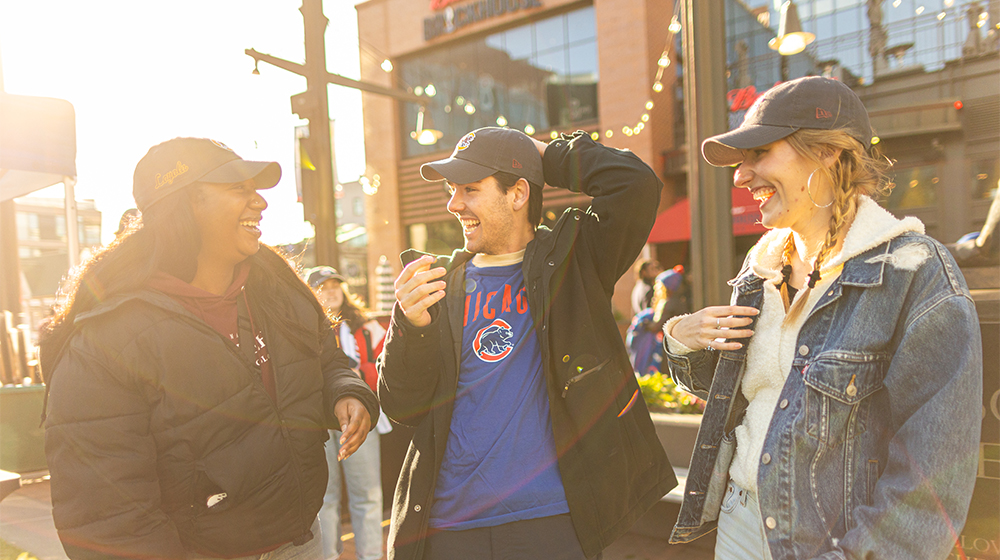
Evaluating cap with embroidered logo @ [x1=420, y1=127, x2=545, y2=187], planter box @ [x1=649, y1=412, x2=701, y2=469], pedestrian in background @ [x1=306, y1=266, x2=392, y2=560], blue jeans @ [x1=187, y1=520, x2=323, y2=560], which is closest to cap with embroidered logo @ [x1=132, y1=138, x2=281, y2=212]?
cap with embroidered logo @ [x1=420, y1=127, x2=545, y2=187]

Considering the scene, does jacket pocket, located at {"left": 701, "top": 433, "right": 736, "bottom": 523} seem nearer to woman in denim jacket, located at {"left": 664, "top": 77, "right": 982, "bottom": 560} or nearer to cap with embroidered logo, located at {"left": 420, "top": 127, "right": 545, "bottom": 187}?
woman in denim jacket, located at {"left": 664, "top": 77, "right": 982, "bottom": 560}

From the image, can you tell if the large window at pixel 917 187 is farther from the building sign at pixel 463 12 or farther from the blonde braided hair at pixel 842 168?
the blonde braided hair at pixel 842 168

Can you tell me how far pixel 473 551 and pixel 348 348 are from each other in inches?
119

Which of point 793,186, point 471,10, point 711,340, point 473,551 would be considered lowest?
point 473,551

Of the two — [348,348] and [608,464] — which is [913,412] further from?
[348,348]

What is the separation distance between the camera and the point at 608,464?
1907mm

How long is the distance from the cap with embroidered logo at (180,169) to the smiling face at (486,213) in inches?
27.4

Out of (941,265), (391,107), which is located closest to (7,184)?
(941,265)

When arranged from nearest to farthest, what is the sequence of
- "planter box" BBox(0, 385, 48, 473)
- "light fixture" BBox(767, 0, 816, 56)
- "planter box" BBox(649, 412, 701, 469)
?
"planter box" BBox(649, 412, 701, 469), "planter box" BBox(0, 385, 48, 473), "light fixture" BBox(767, 0, 816, 56)

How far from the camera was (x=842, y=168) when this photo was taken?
5.02ft

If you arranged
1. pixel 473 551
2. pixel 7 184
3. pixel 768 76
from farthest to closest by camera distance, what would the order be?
pixel 768 76, pixel 7 184, pixel 473 551

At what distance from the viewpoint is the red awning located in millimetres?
12391

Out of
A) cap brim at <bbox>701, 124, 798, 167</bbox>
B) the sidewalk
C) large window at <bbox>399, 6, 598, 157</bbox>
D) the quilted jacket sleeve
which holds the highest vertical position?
large window at <bbox>399, 6, 598, 157</bbox>

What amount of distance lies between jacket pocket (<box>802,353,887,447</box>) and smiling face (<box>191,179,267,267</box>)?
1756mm
